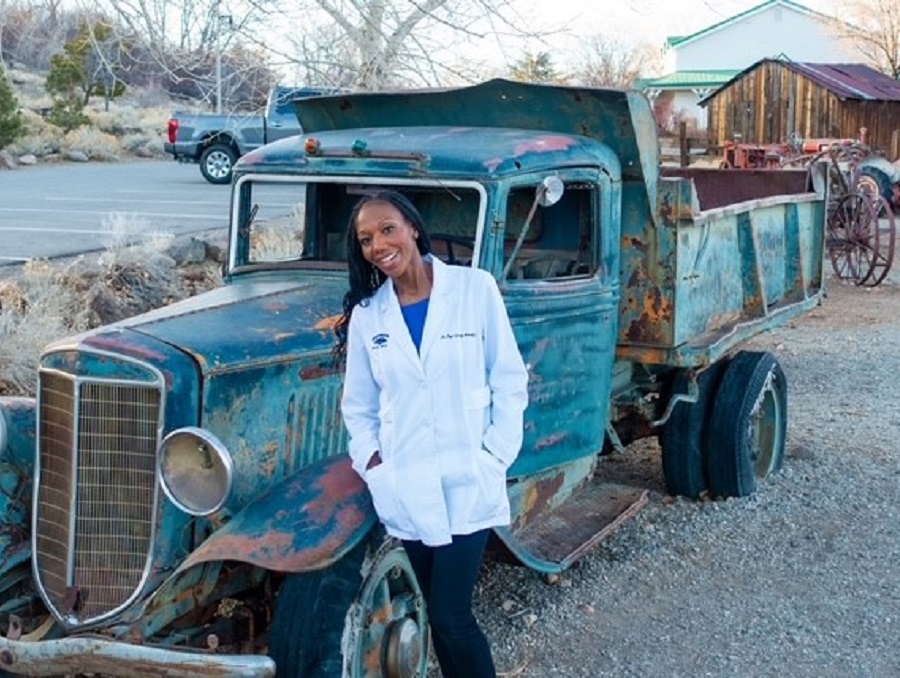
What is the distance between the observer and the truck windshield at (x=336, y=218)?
520cm

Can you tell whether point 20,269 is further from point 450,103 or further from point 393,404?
point 393,404

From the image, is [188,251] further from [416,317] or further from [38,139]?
[38,139]

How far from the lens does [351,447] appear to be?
12.4ft

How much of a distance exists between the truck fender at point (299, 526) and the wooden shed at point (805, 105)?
86.8ft

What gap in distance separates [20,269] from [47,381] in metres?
7.23

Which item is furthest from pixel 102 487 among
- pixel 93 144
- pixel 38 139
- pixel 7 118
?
pixel 93 144

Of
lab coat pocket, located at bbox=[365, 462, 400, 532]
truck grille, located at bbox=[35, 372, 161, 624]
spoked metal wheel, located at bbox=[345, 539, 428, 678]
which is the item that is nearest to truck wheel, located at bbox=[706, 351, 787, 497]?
spoked metal wheel, located at bbox=[345, 539, 428, 678]

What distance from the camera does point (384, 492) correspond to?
144 inches

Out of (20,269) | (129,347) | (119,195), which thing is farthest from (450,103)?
(119,195)

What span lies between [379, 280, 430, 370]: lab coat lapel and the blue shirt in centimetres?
2

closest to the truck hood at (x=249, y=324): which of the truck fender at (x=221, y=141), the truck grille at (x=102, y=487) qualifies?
the truck grille at (x=102, y=487)

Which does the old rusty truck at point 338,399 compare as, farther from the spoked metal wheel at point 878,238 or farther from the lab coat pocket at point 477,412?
the spoked metal wheel at point 878,238

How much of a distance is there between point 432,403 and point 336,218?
8.02ft

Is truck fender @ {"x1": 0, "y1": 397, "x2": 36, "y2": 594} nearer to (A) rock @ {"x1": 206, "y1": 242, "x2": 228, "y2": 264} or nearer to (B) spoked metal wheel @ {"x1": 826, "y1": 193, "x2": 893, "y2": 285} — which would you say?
(A) rock @ {"x1": 206, "y1": 242, "x2": 228, "y2": 264}
